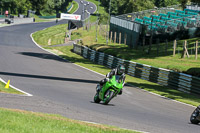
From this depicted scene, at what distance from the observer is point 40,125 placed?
9641 mm

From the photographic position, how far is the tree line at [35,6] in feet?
375

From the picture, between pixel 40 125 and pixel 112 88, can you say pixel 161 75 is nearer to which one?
pixel 112 88

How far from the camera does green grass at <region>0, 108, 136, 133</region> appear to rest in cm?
901

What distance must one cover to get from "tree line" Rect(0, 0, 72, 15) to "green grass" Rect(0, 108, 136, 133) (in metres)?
102

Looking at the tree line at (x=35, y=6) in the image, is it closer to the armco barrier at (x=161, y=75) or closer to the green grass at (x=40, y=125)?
the armco barrier at (x=161, y=75)

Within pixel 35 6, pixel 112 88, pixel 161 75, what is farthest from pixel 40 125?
pixel 35 6

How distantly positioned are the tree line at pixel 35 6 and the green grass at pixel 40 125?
335 ft

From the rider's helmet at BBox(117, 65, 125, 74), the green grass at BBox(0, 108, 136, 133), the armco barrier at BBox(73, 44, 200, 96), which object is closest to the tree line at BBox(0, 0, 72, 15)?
the armco barrier at BBox(73, 44, 200, 96)

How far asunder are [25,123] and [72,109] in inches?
161

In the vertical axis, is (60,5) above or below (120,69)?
below

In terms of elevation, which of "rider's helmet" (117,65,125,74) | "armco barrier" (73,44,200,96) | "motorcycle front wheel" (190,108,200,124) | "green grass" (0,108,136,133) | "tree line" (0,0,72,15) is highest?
"rider's helmet" (117,65,125,74)

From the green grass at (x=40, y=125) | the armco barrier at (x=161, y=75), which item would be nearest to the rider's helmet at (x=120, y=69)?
the green grass at (x=40, y=125)

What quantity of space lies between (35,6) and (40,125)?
→ 124 meters

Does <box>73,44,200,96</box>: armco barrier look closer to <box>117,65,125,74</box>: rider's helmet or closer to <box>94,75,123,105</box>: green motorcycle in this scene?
<box>94,75,123,105</box>: green motorcycle
